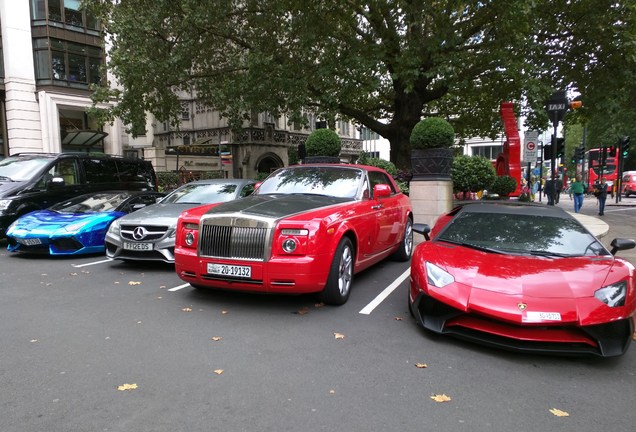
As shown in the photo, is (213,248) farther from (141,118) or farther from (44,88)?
(44,88)

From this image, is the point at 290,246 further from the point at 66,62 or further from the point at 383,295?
the point at 66,62

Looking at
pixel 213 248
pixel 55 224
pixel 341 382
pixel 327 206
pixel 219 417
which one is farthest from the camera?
pixel 55 224

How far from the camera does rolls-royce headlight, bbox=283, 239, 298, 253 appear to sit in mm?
4664

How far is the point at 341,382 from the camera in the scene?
10.6 feet

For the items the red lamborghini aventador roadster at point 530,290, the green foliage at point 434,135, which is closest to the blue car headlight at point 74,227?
the red lamborghini aventador roadster at point 530,290

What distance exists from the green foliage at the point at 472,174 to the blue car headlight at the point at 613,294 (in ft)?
39.6

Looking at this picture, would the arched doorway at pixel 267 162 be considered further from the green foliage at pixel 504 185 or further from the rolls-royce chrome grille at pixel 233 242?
the rolls-royce chrome grille at pixel 233 242

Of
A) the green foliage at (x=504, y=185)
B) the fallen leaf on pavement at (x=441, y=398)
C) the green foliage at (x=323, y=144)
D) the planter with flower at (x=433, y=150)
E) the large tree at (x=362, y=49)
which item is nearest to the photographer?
the fallen leaf on pavement at (x=441, y=398)

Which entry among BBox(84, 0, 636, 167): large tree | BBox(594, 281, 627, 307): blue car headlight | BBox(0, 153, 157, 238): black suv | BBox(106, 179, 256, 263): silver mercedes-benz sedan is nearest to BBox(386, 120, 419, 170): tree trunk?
BBox(84, 0, 636, 167): large tree

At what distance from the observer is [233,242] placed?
15.8 ft

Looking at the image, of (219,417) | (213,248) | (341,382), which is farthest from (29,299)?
(341,382)

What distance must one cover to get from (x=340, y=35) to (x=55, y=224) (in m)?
11.6

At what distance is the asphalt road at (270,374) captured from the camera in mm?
2748

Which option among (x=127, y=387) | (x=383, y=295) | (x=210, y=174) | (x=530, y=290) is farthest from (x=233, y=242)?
(x=210, y=174)
